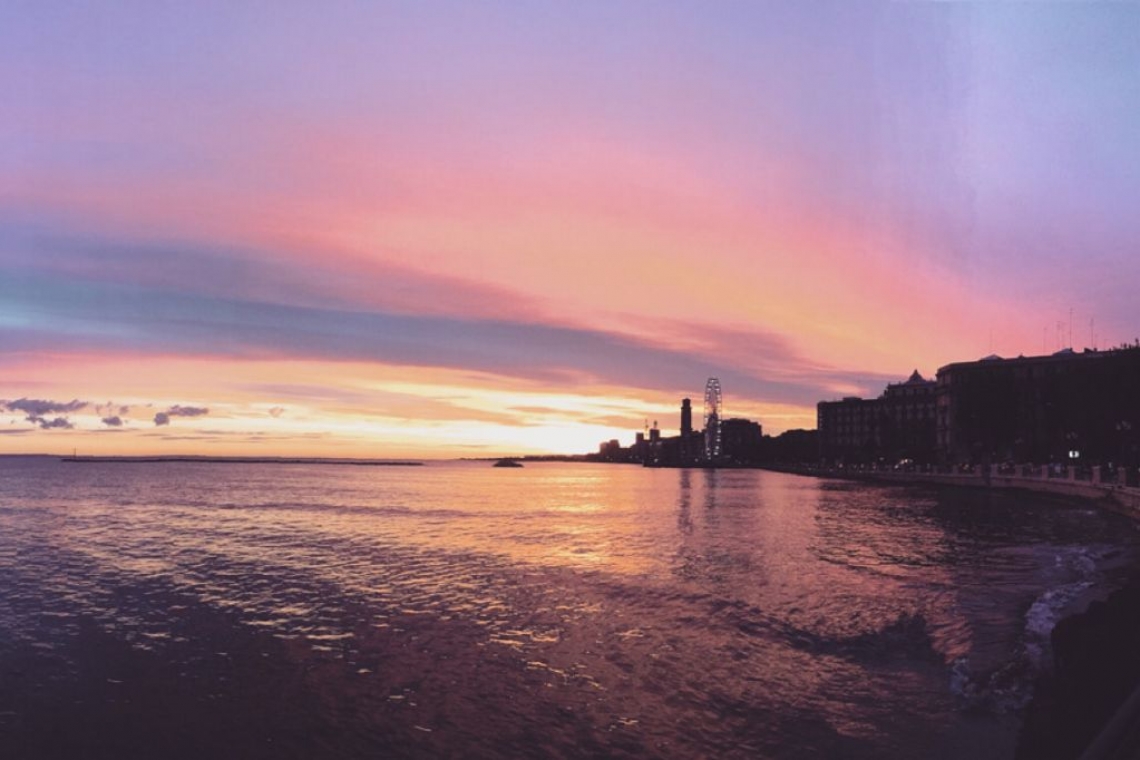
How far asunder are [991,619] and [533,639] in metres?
14.4

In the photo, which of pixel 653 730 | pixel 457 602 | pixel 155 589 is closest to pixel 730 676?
pixel 653 730

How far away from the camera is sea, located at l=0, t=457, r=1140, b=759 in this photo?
49.0 ft

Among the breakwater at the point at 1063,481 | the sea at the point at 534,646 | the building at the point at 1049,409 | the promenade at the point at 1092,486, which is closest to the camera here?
the promenade at the point at 1092,486

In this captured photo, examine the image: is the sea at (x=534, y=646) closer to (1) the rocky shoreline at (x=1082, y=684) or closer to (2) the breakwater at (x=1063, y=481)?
(1) the rocky shoreline at (x=1082, y=684)

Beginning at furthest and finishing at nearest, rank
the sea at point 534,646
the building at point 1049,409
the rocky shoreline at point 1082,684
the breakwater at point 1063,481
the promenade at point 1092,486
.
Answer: the building at point 1049,409 < the breakwater at point 1063,481 < the sea at point 534,646 < the rocky shoreline at point 1082,684 < the promenade at point 1092,486

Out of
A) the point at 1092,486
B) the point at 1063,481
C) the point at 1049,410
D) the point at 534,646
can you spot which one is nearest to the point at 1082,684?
the point at 534,646

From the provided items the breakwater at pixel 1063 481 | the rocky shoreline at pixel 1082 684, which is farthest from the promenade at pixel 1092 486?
the rocky shoreline at pixel 1082 684

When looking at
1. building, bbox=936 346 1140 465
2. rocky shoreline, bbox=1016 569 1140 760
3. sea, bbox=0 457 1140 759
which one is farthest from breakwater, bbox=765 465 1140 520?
rocky shoreline, bbox=1016 569 1140 760

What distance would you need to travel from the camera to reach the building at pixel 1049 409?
8812 cm

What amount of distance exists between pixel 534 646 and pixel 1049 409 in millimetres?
126181

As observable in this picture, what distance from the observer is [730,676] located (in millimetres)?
18500

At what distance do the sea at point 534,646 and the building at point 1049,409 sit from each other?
48456mm

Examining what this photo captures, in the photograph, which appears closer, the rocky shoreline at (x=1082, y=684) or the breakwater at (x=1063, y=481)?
the rocky shoreline at (x=1082, y=684)

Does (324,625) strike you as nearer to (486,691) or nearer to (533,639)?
(533,639)
